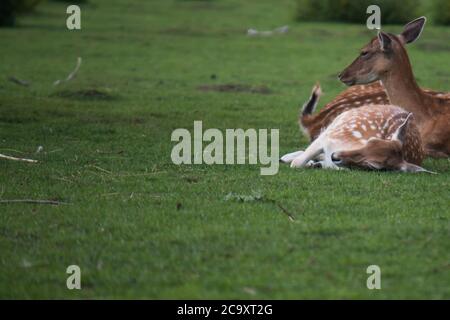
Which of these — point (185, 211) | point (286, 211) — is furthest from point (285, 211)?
point (185, 211)

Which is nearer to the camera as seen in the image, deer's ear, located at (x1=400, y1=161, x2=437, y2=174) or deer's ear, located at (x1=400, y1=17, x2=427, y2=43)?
deer's ear, located at (x1=400, y1=161, x2=437, y2=174)

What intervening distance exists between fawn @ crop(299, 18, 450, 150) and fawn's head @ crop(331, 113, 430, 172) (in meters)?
1.44

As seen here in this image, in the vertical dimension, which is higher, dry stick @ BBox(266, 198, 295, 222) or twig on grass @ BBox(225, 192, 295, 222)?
twig on grass @ BBox(225, 192, 295, 222)

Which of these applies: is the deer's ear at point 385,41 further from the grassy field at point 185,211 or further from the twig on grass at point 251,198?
the twig on grass at point 251,198

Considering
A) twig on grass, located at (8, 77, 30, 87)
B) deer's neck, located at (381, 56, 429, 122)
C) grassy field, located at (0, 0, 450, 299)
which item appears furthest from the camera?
twig on grass, located at (8, 77, 30, 87)

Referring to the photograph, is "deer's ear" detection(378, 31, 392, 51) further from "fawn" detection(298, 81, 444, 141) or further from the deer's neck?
"fawn" detection(298, 81, 444, 141)

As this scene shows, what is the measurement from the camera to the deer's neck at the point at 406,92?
9.98m

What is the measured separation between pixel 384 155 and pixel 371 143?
15 cm

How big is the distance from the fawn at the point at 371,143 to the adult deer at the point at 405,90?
25.4 inches

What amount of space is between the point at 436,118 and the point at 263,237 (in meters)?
3.94

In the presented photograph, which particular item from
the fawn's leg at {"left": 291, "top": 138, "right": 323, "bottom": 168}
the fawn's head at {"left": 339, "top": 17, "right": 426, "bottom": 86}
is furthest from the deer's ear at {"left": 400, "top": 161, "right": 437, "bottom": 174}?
the fawn's head at {"left": 339, "top": 17, "right": 426, "bottom": 86}

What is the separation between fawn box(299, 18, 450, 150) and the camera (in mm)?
10148

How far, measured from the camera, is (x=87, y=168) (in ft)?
29.6
